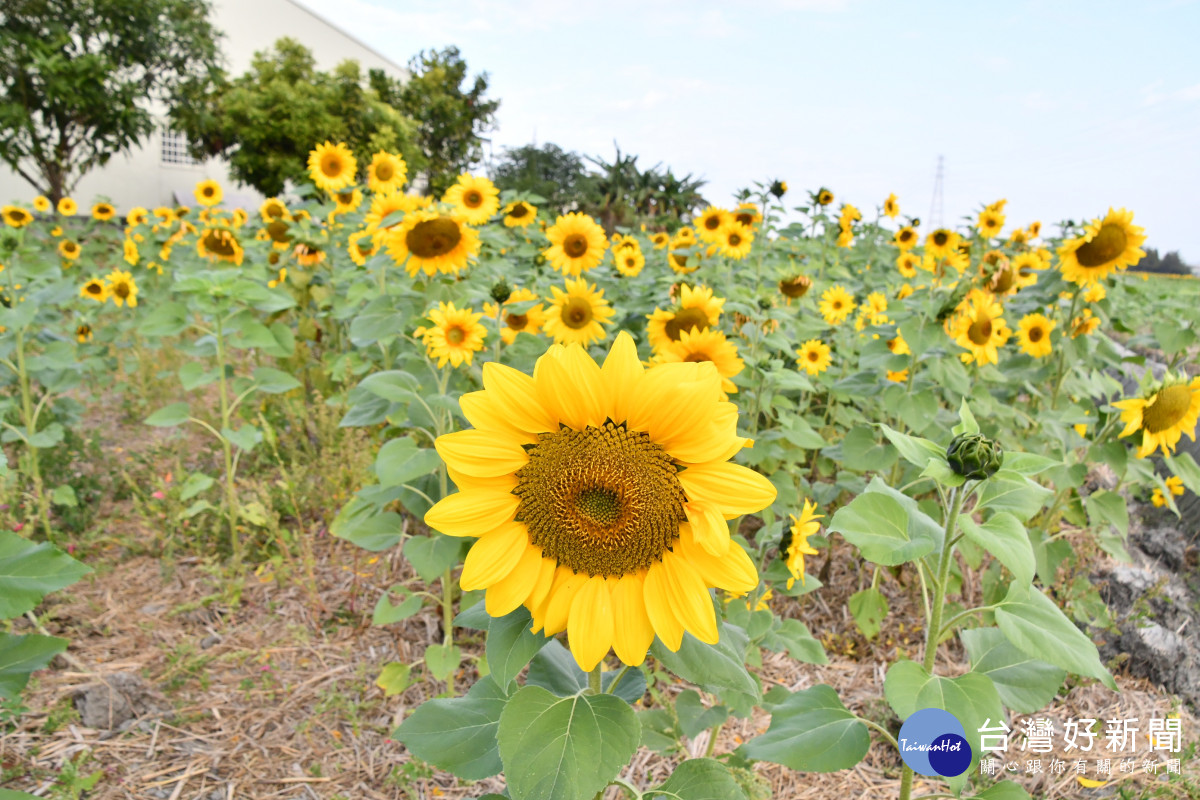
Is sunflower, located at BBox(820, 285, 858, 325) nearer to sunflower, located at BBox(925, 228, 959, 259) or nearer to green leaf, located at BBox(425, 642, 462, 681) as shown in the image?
sunflower, located at BBox(925, 228, 959, 259)

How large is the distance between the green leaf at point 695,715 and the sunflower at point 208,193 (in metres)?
6.34

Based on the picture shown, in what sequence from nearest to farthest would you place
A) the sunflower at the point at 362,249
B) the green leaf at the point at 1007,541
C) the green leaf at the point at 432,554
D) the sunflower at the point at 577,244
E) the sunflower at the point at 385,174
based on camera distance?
1. the green leaf at the point at 1007,541
2. the green leaf at the point at 432,554
3. the sunflower at the point at 362,249
4. the sunflower at the point at 577,244
5. the sunflower at the point at 385,174

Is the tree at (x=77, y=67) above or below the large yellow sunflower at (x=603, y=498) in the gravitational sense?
above

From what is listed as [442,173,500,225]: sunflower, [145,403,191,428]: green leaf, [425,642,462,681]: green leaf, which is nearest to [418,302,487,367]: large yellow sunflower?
[425,642,462,681]: green leaf

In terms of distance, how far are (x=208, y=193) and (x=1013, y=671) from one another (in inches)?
284

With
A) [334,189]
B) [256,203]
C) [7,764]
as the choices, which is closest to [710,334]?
[7,764]

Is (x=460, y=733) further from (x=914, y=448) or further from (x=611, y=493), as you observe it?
(x=914, y=448)

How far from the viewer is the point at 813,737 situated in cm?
129

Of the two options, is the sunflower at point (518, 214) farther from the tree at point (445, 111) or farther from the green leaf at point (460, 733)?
the tree at point (445, 111)

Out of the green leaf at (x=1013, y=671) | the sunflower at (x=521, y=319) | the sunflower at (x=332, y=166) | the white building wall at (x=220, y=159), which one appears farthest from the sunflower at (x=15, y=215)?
the white building wall at (x=220, y=159)

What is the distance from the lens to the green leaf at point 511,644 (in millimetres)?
914

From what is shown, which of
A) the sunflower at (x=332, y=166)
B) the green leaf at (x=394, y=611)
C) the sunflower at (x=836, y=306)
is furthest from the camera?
the sunflower at (x=332, y=166)

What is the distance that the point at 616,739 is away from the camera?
0.94 m

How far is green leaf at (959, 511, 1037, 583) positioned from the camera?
1.06 m
